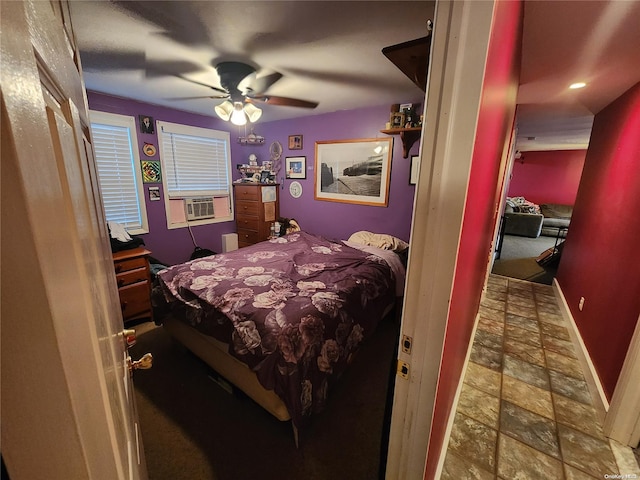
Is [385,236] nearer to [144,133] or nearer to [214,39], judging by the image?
[214,39]

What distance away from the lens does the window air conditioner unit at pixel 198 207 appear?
3.75m

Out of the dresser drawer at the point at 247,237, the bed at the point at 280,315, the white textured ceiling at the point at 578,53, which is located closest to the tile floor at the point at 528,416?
the bed at the point at 280,315

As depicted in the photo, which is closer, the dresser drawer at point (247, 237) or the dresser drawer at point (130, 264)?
the dresser drawer at point (130, 264)

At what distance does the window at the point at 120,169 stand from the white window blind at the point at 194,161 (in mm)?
343

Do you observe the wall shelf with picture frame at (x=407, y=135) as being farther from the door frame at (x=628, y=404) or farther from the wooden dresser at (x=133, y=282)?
the wooden dresser at (x=133, y=282)

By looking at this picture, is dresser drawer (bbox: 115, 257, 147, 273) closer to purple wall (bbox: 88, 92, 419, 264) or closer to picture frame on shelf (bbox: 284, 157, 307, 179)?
purple wall (bbox: 88, 92, 419, 264)

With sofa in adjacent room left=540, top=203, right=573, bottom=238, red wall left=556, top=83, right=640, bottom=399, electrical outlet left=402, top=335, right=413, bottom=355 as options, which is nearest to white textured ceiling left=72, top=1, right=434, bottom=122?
electrical outlet left=402, top=335, right=413, bottom=355

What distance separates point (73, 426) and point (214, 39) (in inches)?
81.0

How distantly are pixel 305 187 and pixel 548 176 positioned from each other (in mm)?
7885

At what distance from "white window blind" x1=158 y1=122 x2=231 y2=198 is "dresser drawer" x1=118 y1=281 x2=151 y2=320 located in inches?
55.9

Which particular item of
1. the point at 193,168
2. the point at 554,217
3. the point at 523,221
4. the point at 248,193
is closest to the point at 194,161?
the point at 193,168

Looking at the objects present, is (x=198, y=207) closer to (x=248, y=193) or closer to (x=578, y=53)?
(x=248, y=193)

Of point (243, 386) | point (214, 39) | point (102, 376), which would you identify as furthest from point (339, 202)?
point (102, 376)

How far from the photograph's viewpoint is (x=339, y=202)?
12.0 feet
